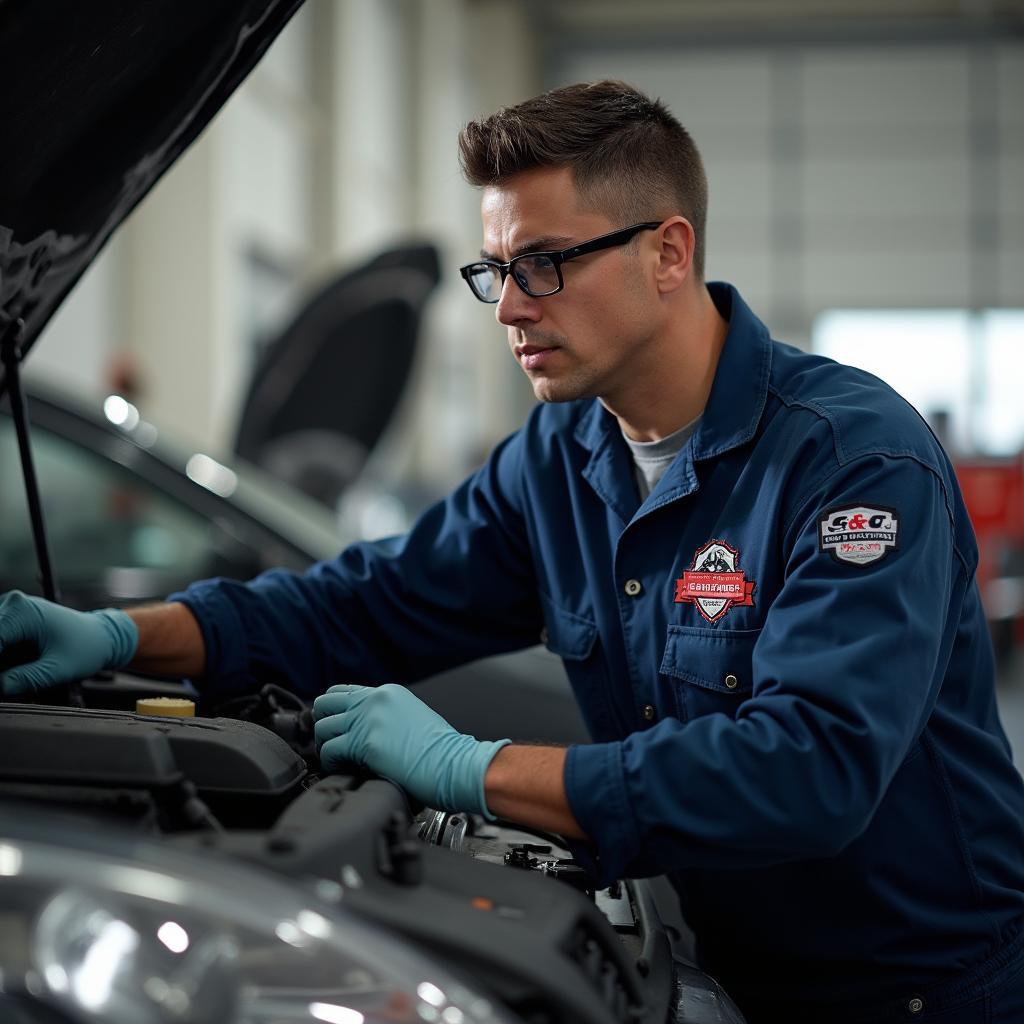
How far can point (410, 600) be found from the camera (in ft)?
5.43

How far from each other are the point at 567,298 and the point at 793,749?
586 millimetres

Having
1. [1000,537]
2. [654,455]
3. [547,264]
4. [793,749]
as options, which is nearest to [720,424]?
[654,455]

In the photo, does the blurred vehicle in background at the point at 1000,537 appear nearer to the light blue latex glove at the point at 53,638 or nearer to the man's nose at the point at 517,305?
the man's nose at the point at 517,305

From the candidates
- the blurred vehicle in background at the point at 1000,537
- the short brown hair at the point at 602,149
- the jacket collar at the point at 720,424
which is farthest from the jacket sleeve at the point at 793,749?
the blurred vehicle in background at the point at 1000,537

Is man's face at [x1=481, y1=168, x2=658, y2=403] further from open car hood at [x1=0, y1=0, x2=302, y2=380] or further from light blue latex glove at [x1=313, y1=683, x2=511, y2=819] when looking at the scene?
light blue latex glove at [x1=313, y1=683, x2=511, y2=819]

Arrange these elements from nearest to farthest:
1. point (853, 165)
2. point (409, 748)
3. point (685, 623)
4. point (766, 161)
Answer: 1. point (409, 748)
2. point (685, 623)
3. point (853, 165)
4. point (766, 161)

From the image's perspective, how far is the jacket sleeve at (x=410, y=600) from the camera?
5.21 ft

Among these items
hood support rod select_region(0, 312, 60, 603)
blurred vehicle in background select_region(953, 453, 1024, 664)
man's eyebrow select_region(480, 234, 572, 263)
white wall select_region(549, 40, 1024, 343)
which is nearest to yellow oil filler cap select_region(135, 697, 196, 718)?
hood support rod select_region(0, 312, 60, 603)

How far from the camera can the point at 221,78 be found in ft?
4.55

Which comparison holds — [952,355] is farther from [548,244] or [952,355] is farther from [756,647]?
[756,647]

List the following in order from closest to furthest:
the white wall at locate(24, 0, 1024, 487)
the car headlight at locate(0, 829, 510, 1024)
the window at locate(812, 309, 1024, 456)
Answer: the car headlight at locate(0, 829, 510, 1024) → the white wall at locate(24, 0, 1024, 487) → the window at locate(812, 309, 1024, 456)

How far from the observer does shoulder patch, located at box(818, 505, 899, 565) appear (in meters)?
1.13

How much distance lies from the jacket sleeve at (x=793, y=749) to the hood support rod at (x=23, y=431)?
2.61 ft

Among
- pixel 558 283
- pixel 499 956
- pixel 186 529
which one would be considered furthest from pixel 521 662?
pixel 499 956
